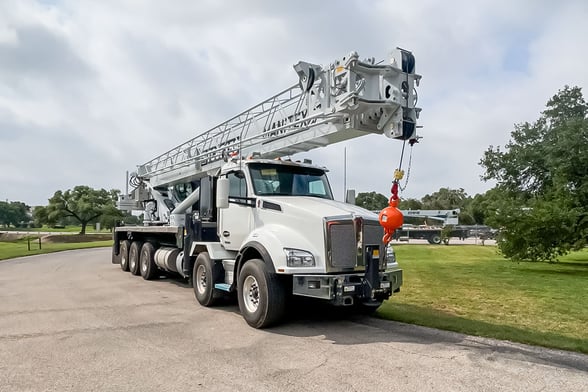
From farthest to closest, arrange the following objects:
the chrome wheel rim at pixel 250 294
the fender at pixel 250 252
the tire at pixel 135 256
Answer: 1. the tire at pixel 135 256
2. the chrome wheel rim at pixel 250 294
3. the fender at pixel 250 252

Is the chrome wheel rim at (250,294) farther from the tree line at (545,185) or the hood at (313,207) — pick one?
the tree line at (545,185)

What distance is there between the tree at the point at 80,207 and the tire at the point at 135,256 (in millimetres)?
50734

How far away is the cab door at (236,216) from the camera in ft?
26.5

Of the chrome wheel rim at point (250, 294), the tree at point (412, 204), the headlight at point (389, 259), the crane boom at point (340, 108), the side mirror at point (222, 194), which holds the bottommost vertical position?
the chrome wheel rim at point (250, 294)

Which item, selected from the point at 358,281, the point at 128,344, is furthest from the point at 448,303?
the point at 128,344

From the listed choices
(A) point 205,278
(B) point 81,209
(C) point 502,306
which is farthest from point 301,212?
(B) point 81,209

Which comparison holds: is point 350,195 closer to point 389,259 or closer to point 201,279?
point 389,259

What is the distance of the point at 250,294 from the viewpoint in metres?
7.35

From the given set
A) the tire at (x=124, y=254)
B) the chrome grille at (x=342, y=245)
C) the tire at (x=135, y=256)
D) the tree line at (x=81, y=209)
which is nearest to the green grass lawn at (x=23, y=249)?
the tire at (x=124, y=254)

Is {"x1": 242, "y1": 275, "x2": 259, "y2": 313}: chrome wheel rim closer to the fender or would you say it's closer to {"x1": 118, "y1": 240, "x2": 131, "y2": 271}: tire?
the fender

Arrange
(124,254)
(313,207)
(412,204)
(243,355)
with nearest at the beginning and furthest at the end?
(243,355)
(313,207)
(124,254)
(412,204)

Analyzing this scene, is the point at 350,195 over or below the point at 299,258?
over

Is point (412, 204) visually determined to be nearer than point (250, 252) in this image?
No

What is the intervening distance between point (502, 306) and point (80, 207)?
62871 millimetres
